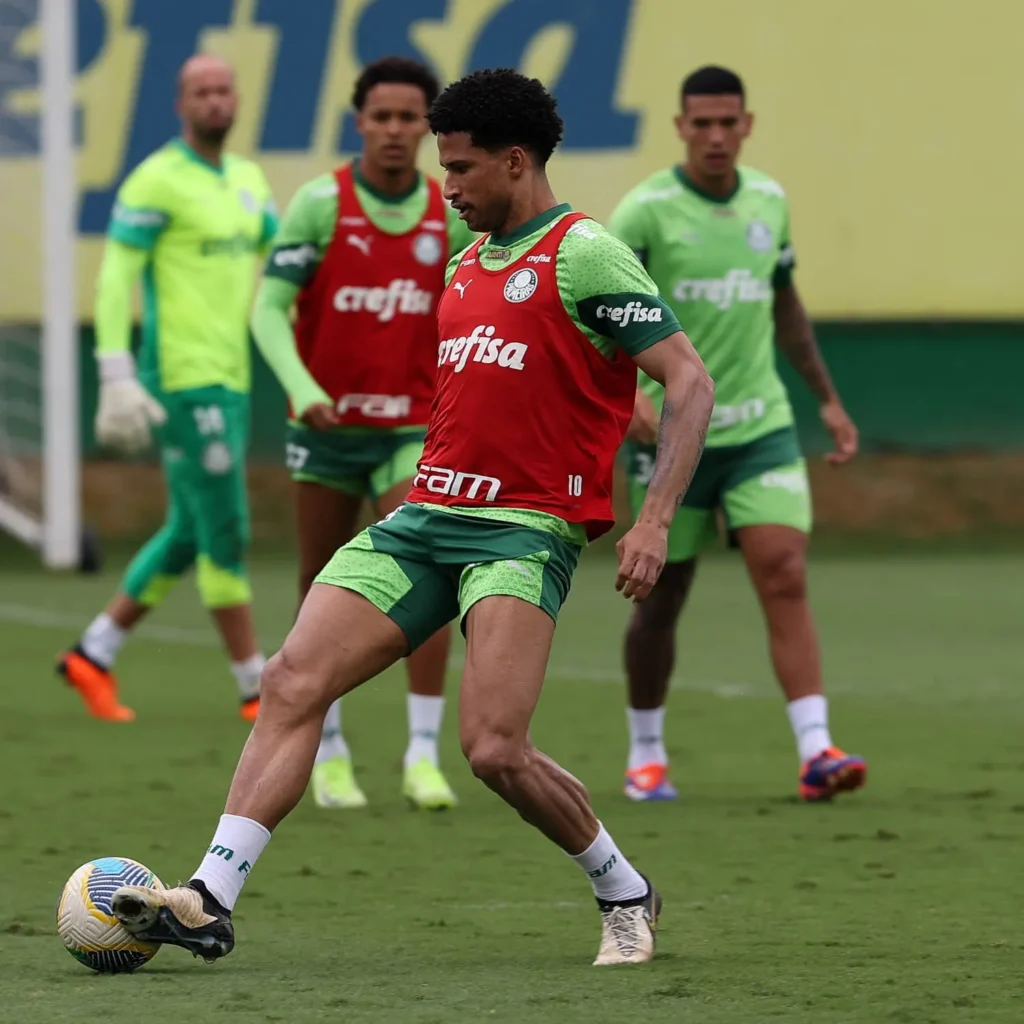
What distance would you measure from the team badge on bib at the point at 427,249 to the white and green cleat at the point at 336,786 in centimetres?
179

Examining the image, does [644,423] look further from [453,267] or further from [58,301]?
[58,301]

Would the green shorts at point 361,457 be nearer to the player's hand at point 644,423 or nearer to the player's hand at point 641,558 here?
the player's hand at point 644,423

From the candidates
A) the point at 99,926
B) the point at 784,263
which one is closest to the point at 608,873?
the point at 99,926

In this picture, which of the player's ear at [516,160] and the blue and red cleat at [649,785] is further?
the blue and red cleat at [649,785]

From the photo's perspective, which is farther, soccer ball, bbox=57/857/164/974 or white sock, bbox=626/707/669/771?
white sock, bbox=626/707/669/771

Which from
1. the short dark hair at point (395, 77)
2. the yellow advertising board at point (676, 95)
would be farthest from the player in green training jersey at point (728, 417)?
the yellow advertising board at point (676, 95)

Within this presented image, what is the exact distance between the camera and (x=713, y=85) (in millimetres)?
9227

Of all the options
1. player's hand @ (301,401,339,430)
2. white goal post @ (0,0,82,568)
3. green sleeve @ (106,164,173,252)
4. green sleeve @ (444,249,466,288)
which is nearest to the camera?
green sleeve @ (444,249,466,288)

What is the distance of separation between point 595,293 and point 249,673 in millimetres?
5537

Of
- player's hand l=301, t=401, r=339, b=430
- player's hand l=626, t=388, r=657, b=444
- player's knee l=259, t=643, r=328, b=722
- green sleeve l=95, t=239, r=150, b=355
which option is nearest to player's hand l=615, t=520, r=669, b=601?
player's knee l=259, t=643, r=328, b=722

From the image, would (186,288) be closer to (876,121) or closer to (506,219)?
(506,219)

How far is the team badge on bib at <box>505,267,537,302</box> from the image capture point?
6.16m

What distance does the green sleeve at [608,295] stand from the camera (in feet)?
19.8

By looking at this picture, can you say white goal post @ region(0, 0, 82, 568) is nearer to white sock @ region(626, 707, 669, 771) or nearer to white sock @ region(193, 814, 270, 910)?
white sock @ region(626, 707, 669, 771)
